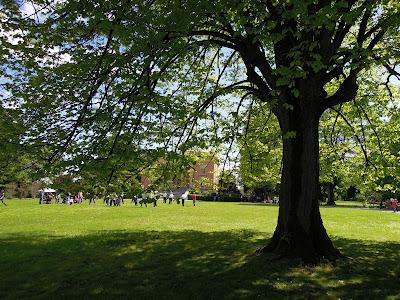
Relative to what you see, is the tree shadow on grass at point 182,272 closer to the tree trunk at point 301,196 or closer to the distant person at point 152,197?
the tree trunk at point 301,196

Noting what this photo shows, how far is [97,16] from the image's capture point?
7703mm

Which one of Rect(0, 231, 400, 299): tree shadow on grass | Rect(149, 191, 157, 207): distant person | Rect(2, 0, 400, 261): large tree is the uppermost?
Rect(2, 0, 400, 261): large tree

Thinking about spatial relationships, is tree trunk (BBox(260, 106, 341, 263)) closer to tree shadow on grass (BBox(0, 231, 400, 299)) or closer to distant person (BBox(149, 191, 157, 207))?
tree shadow on grass (BBox(0, 231, 400, 299))

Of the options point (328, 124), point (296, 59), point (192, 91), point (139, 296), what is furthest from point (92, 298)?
point (328, 124)

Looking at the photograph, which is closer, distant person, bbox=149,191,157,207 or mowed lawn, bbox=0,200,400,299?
mowed lawn, bbox=0,200,400,299

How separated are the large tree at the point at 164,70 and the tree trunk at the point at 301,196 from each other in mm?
26

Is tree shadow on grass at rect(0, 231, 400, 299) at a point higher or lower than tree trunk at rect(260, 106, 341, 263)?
lower

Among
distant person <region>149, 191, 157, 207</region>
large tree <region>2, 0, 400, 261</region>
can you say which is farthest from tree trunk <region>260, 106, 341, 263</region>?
distant person <region>149, 191, 157, 207</region>

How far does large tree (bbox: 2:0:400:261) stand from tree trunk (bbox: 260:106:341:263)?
0.09 feet

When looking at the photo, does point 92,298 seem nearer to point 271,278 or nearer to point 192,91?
point 271,278

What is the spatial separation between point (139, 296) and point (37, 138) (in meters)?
4.27

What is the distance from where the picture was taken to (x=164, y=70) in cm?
995

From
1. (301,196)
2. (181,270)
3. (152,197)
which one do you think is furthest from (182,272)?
(301,196)

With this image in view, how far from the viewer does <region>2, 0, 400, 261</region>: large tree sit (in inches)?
313
